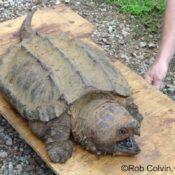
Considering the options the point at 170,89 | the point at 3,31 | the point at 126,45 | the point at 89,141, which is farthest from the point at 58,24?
the point at 89,141

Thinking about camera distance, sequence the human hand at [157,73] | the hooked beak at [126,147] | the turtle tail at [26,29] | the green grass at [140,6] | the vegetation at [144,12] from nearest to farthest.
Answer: the hooked beak at [126,147] → the human hand at [157,73] → the turtle tail at [26,29] → the vegetation at [144,12] → the green grass at [140,6]

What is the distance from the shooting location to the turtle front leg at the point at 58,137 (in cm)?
245

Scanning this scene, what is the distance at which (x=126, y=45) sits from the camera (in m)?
3.97

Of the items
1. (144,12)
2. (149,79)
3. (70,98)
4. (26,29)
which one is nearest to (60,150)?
(70,98)

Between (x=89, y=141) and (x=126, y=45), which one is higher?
(x=89, y=141)

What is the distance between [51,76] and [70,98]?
0.20m

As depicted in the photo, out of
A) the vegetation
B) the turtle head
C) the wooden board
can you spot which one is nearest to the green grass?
the vegetation

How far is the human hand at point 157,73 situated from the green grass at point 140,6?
1.40m

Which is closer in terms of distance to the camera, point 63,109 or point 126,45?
point 63,109

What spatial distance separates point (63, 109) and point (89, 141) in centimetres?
23

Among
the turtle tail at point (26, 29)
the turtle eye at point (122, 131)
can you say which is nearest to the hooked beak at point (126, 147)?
the turtle eye at point (122, 131)

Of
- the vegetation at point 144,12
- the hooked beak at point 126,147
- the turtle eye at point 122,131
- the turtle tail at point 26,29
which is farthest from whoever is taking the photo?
the vegetation at point 144,12

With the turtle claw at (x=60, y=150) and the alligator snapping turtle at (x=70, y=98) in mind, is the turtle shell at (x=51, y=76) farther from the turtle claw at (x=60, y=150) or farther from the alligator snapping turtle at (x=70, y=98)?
the turtle claw at (x=60, y=150)

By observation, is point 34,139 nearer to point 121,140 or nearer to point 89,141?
point 89,141
